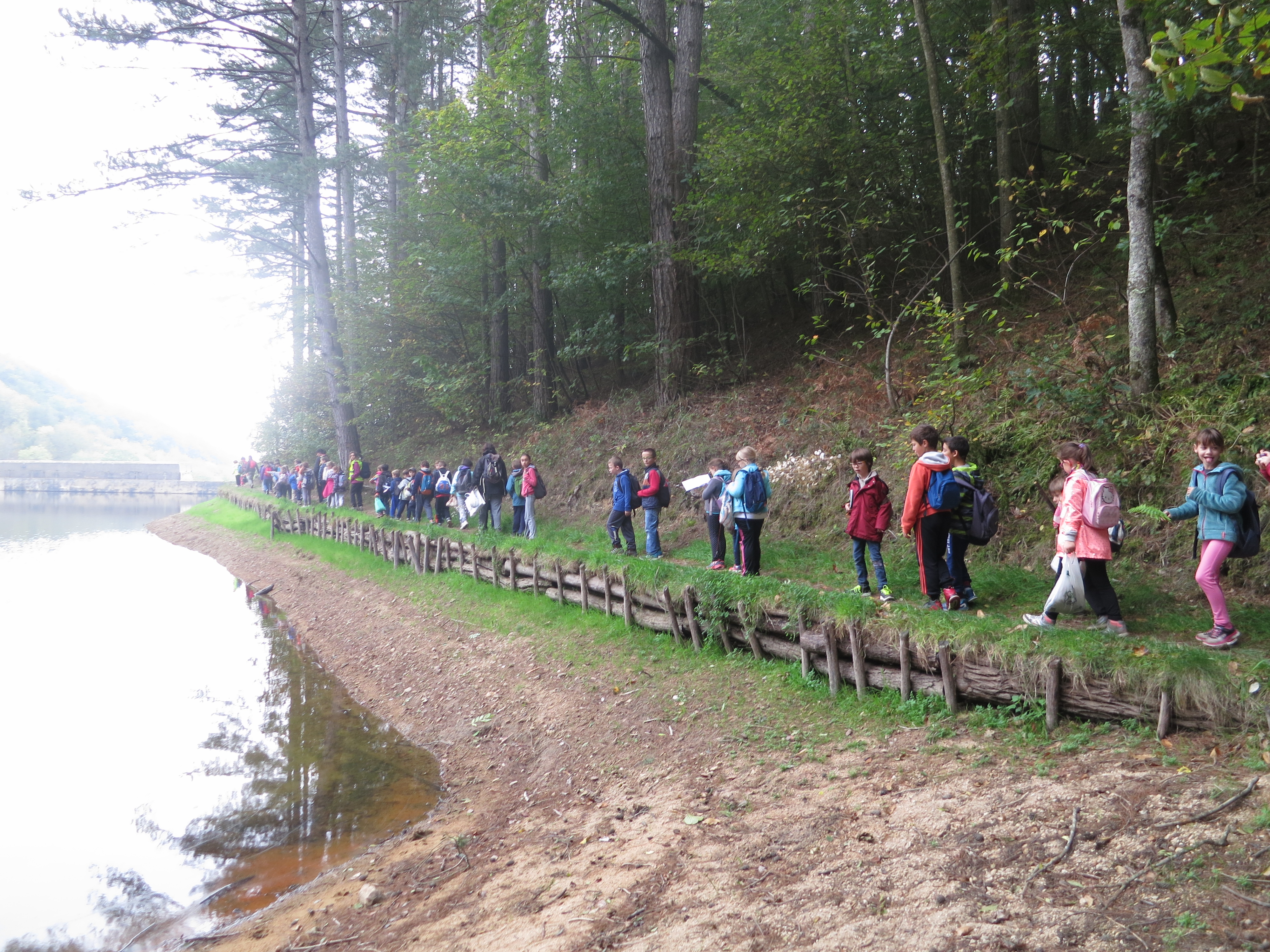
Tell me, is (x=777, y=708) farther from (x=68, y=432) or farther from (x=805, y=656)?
(x=68, y=432)

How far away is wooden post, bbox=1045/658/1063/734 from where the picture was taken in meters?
4.38

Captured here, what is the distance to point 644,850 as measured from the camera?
4379 millimetres

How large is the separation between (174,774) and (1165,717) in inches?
337

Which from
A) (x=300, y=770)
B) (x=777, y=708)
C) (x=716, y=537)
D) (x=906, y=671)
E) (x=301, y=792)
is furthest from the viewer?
(x=716, y=537)

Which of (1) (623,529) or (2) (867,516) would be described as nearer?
(2) (867,516)

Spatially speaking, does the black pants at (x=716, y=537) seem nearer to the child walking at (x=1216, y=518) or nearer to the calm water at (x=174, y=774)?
the calm water at (x=174, y=774)

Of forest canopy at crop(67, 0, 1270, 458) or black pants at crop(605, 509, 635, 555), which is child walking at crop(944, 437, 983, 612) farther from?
black pants at crop(605, 509, 635, 555)

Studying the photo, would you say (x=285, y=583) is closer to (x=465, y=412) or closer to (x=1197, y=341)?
(x=465, y=412)

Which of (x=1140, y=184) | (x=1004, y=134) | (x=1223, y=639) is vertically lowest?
(x=1223, y=639)

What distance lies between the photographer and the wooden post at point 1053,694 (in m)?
4.38

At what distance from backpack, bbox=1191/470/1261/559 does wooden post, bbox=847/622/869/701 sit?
8.24 feet

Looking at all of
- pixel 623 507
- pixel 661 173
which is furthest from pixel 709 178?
pixel 623 507

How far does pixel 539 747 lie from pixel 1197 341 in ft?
26.5

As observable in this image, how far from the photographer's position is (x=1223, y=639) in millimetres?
4715
